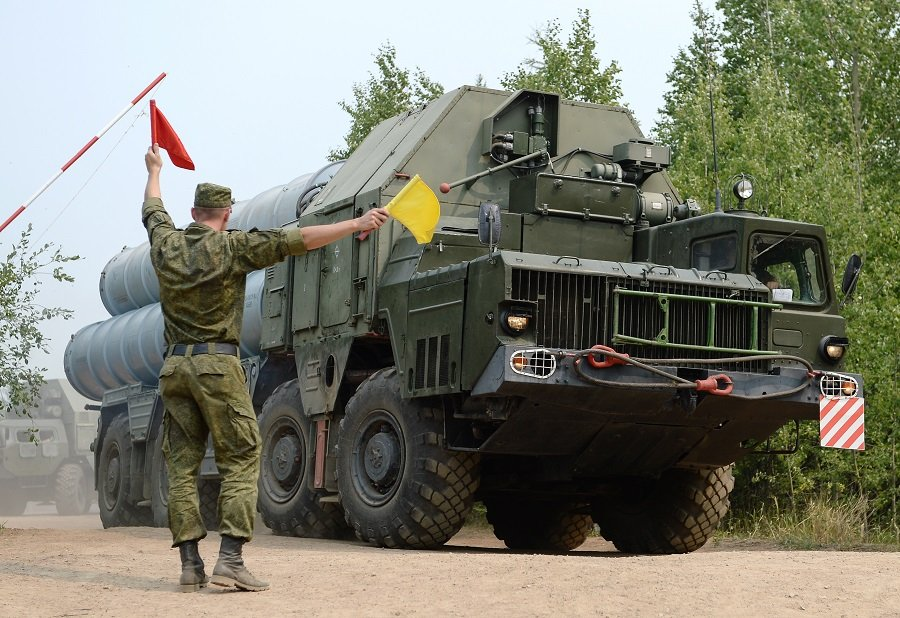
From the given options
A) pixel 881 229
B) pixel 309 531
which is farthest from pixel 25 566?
pixel 881 229

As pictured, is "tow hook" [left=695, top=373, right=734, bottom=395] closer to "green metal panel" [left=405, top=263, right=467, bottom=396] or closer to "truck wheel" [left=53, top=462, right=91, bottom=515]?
"green metal panel" [left=405, top=263, right=467, bottom=396]

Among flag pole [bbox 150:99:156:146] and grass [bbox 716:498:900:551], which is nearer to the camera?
flag pole [bbox 150:99:156:146]

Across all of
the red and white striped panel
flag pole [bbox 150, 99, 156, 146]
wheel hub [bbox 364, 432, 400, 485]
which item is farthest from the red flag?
the red and white striped panel

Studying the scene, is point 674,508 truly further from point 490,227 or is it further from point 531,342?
point 490,227

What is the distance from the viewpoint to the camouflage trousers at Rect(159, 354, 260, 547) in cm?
773

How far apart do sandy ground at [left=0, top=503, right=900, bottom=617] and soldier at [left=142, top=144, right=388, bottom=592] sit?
0.36m

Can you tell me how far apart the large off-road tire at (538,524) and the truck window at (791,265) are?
10.4ft

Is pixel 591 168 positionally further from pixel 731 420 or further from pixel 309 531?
pixel 309 531

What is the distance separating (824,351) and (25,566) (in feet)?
19.5

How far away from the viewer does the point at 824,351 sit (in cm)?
1126

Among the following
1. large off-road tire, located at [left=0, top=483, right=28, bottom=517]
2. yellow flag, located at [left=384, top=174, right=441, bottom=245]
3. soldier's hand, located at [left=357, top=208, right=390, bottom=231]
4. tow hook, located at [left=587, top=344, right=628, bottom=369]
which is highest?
yellow flag, located at [left=384, top=174, right=441, bottom=245]

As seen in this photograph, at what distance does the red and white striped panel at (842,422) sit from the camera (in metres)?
10.8

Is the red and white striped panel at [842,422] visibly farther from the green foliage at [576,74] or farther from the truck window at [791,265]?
the green foliage at [576,74]

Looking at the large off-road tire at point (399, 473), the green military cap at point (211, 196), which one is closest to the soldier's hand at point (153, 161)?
the green military cap at point (211, 196)
